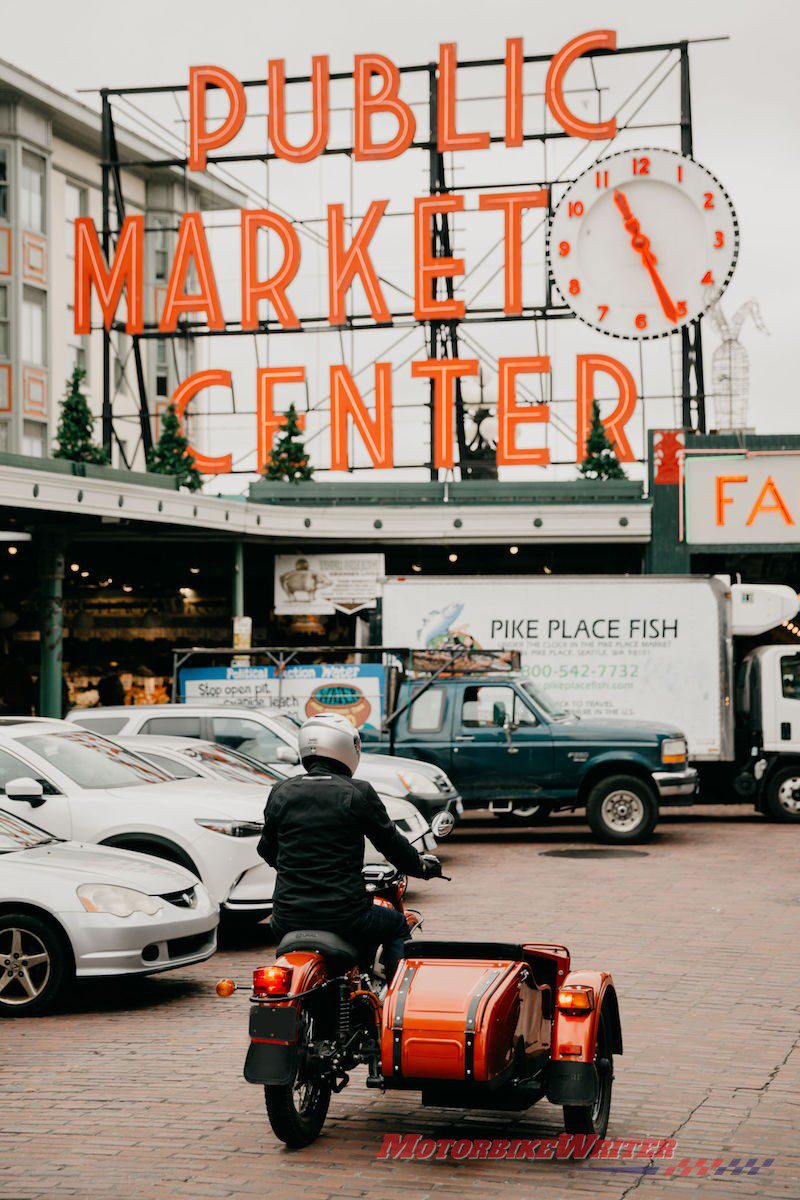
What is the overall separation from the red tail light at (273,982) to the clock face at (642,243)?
3152cm

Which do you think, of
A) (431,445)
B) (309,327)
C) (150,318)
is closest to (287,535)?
(431,445)

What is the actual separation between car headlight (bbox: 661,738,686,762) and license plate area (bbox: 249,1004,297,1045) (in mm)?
13387

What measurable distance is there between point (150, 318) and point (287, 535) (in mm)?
17834

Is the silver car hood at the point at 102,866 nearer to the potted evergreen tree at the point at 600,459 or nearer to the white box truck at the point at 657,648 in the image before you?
the white box truck at the point at 657,648

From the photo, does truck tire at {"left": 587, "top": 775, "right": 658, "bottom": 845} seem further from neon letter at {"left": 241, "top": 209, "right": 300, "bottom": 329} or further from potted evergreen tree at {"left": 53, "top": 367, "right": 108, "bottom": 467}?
neon letter at {"left": 241, "top": 209, "right": 300, "bottom": 329}

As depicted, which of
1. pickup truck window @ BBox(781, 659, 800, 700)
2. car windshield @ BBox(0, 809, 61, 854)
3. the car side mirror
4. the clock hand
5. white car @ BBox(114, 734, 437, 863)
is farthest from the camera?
the clock hand

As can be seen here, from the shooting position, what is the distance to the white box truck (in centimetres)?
2114

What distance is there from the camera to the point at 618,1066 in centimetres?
793

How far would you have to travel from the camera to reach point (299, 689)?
21531 mm

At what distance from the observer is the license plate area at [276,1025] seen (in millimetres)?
6047

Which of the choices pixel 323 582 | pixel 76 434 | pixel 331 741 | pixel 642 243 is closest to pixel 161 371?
pixel 76 434

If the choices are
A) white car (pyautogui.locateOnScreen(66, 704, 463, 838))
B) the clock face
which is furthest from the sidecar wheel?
the clock face

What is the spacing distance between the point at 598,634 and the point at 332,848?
15.9 meters

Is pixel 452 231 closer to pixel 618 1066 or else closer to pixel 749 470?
pixel 749 470
